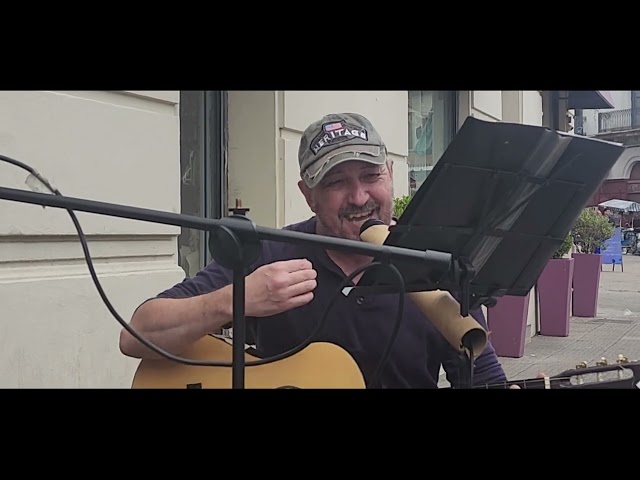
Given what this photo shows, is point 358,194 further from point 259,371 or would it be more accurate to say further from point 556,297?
point 556,297

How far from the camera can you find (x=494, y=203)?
1464mm

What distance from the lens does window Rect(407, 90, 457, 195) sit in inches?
225

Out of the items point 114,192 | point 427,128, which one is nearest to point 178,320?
point 114,192

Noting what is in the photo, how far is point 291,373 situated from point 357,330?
269mm

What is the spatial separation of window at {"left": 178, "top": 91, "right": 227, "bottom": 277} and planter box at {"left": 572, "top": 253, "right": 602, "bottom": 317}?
20.3 ft

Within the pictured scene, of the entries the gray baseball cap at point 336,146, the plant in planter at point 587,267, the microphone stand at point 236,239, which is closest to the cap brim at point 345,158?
the gray baseball cap at point 336,146

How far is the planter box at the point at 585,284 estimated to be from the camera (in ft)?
29.3

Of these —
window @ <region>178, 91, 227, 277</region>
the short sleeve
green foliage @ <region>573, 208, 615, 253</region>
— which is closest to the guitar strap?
the short sleeve

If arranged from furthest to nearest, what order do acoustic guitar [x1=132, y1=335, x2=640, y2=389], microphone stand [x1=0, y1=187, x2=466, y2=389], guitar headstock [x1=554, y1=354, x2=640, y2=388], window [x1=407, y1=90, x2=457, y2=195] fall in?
window [x1=407, y1=90, x2=457, y2=195], acoustic guitar [x1=132, y1=335, x2=640, y2=389], guitar headstock [x1=554, y1=354, x2=640, y2=388], microphone stand [x1=0, y1=187, x2=466, y2=389]

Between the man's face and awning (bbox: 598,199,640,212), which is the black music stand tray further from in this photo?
awning (bbox: 598,199,640,212)

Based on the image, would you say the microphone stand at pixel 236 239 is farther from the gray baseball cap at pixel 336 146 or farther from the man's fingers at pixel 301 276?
the gray baseball cap at pixel 336 146
